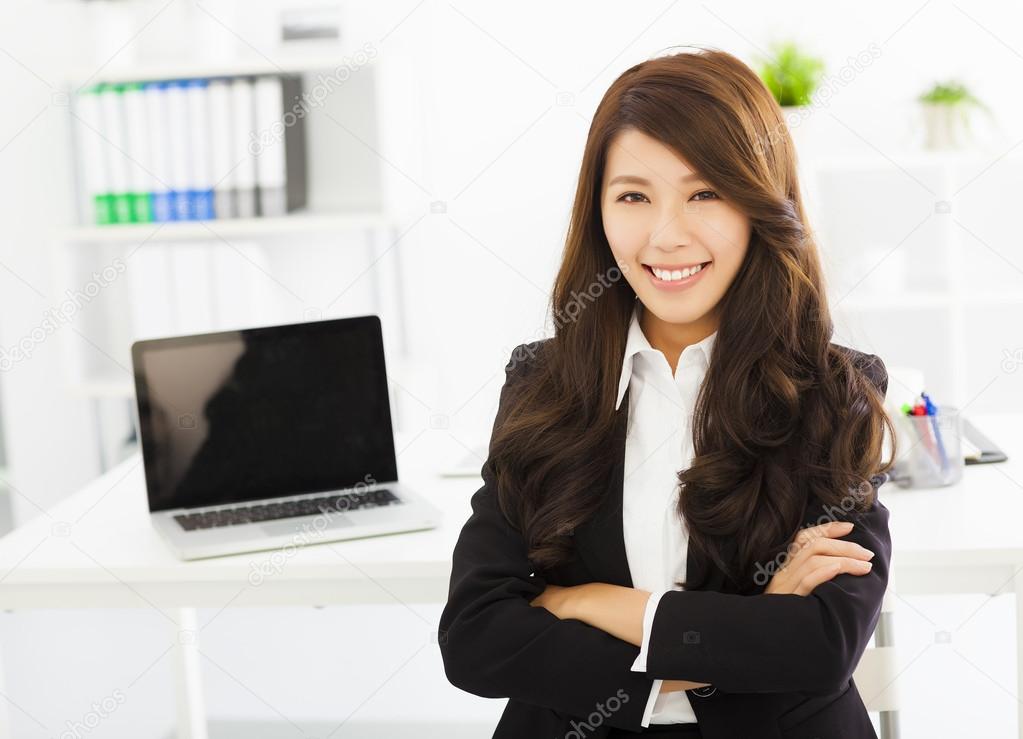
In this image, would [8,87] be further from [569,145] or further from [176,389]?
[176,389]

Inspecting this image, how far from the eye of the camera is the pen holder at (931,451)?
187cm

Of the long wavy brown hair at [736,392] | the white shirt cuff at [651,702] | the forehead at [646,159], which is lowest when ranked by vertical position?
the white shirt cuff at [651,702]

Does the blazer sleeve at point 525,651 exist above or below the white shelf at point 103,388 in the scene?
above

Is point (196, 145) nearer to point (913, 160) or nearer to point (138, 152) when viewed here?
point (138, 152)

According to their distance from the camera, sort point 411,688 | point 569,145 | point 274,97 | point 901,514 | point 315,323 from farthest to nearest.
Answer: point 569,145, point 274,97, point 411,688, point 315,323, point 901,514

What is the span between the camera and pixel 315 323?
1.91 meters

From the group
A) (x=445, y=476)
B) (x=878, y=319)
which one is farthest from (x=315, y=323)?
(x=878, y=319)

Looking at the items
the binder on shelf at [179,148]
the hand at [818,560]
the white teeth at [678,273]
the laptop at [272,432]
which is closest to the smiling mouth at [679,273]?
the white teeth at [678,273]

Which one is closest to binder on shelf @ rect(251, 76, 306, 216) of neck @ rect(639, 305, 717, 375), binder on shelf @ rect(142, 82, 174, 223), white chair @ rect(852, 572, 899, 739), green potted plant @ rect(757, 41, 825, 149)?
binder on shelf @ rect(142, 82, 174, 223)

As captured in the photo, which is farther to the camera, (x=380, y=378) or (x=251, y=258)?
(x=251, y=258)

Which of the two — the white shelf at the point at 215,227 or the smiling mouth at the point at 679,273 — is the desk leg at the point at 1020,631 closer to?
the smiling mouth at the point at 679,273

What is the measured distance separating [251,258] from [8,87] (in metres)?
1.02

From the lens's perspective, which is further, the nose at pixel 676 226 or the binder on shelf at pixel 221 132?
the binder on shelf at pixel 221 132

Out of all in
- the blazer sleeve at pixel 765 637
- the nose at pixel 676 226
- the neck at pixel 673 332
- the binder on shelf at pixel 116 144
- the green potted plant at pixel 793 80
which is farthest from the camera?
the binder on shelf at pixel 116 144
